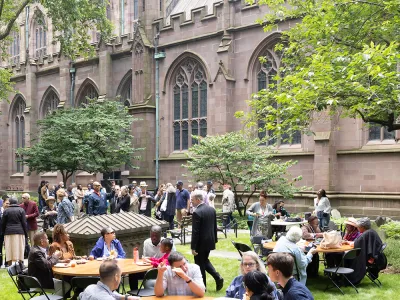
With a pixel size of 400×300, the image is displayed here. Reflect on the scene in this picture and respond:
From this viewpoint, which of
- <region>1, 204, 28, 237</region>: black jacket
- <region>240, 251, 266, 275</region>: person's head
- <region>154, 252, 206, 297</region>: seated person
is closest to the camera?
<region>240, 251, 266, 275</region>: person's head

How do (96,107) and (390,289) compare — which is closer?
(390,289)

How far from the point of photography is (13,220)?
38.7ft

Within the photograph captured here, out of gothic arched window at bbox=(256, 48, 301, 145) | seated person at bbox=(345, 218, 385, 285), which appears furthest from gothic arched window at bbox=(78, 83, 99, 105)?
seated person at bbox=(345, 218, 385, 285)

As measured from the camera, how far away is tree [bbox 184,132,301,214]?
67.1 ft

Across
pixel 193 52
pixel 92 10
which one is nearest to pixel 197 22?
pixel 193 52

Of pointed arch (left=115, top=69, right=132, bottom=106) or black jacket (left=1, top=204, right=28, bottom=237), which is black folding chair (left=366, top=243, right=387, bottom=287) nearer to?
black jacket (left=1, top=204, right=28, bottom=237)

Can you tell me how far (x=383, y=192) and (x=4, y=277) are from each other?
15.0m

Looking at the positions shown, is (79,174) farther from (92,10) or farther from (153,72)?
(92,10)

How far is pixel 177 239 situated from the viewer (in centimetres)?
1691

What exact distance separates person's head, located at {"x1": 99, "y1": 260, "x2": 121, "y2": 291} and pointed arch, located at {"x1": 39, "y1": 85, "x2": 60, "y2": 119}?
33.6 metres

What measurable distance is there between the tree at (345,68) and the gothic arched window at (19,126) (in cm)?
3085

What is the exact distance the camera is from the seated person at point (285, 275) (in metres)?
5.08

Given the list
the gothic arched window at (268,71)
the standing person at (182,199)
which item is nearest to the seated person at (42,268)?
the standing person at (182,199)

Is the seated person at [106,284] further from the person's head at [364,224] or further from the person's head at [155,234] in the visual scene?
the person's head at [364,224]
